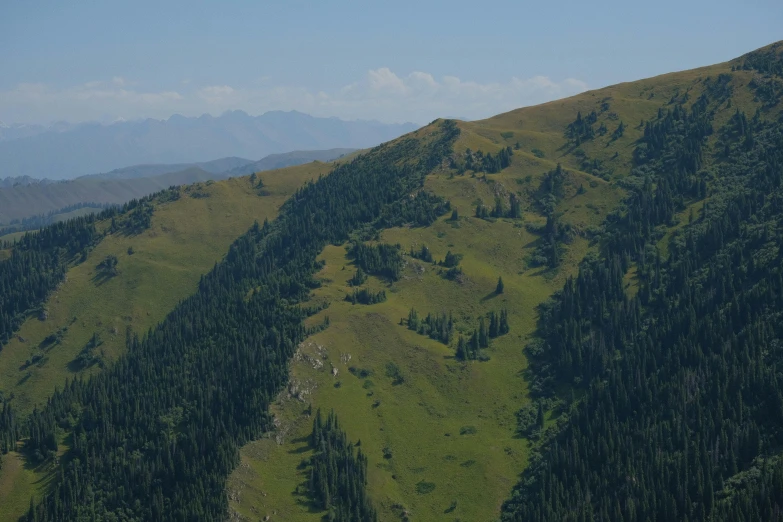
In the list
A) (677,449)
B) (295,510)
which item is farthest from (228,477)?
(677,449)

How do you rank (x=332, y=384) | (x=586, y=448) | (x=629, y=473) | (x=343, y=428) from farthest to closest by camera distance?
(x=332, y=384), (x=343, y=428), (x=586, y=448), (x=629, y=473)

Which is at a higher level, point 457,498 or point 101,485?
point 101,485

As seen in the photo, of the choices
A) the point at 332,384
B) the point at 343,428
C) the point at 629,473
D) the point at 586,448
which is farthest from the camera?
the point at 332,384

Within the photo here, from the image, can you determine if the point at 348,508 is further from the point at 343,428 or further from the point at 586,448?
the point at 586,448

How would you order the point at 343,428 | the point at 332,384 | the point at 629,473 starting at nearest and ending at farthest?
1. the point at 629,473
2. the point at 343,428
3. the point at 332,384

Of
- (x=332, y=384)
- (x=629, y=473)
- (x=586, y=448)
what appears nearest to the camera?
(x=629, y=473)

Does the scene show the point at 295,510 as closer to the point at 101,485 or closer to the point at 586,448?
the point at 101,485

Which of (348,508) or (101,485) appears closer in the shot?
(348,508)

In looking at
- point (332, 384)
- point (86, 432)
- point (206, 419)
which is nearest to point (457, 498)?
point (332, 384)

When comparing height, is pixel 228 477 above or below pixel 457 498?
above
